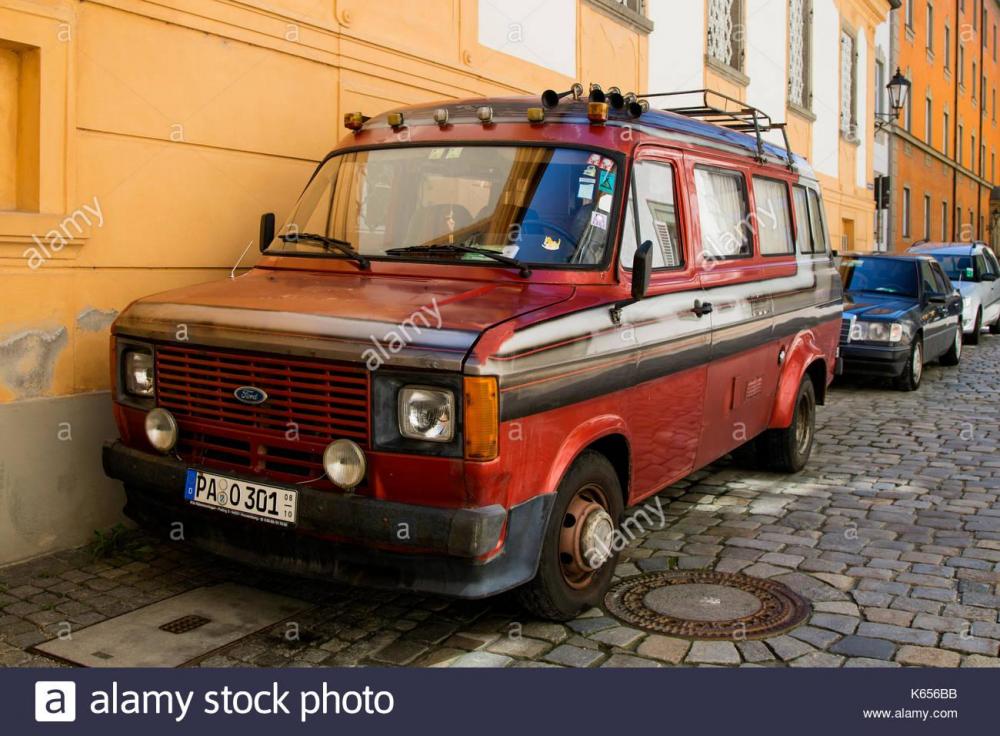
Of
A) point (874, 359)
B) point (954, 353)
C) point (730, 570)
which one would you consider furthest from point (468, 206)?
point (954, 353)

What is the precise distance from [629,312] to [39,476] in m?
3.32

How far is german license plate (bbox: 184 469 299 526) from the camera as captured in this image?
4324mm

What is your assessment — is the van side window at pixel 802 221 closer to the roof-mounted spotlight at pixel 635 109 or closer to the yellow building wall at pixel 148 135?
the roof-mounted spotlight at pixel 635 109

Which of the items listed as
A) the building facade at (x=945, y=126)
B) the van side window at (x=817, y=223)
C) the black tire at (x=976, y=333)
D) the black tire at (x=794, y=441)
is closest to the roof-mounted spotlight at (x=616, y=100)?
the black tire at (x=794, y=441)

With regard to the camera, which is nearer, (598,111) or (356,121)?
(598,111)

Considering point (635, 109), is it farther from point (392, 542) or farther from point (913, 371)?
point (913, 371)

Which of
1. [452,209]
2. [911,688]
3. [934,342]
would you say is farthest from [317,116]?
[934,342]

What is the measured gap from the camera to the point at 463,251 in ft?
16.4

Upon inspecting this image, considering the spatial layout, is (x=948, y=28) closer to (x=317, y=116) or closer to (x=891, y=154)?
(x=891, y=154)

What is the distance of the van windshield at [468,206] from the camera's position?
498 centimetres

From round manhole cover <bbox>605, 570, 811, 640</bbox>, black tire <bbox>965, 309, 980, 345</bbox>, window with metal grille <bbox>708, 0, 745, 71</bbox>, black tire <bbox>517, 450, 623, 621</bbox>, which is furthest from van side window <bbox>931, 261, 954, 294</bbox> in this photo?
black tire <bbox>517, 450, 623, 621</bbox>

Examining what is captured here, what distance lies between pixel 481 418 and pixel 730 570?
2.28 meters

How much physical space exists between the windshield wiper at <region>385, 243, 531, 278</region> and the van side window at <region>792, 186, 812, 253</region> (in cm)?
372

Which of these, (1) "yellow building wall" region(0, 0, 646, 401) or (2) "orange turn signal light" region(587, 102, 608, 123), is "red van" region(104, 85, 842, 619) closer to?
(2) "orange turn signal light" region(587, 102, 608, 123)
